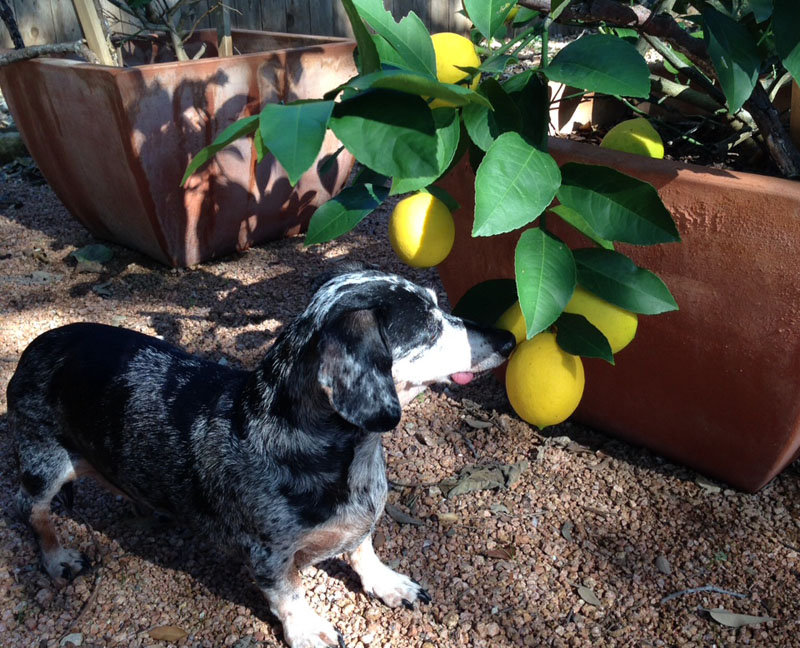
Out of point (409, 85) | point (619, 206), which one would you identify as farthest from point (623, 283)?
point (409, 85)

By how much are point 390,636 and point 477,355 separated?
3.08ft

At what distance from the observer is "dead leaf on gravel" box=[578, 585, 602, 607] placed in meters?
2.38

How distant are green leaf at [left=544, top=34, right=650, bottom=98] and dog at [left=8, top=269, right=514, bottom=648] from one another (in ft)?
2.60

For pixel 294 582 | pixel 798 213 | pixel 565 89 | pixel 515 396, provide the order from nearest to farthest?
pixel 515 396 → pixel 798 213 → pixel 294 582 → pixel 565 89

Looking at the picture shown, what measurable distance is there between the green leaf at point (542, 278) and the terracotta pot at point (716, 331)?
796mm

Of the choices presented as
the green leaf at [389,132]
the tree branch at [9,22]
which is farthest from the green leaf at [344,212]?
the tree branch at [9,22]

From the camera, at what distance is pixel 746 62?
178 centimetres

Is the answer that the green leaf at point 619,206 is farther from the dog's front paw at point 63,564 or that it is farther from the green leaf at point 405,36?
the dog's front paw at point 63,564

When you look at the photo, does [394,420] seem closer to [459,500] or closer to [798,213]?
[459,500]

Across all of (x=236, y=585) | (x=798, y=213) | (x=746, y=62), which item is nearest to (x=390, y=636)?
(x=236, y=585)

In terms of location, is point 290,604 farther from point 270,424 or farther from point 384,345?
point 384,345

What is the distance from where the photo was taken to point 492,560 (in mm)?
2557

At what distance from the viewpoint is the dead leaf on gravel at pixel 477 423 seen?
317 centimetres

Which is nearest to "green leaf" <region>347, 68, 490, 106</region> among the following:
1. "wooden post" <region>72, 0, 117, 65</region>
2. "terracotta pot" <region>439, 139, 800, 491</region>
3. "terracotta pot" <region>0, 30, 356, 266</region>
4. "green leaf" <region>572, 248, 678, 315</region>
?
"green leaf" <region>572, 248, 678, 315</region>
